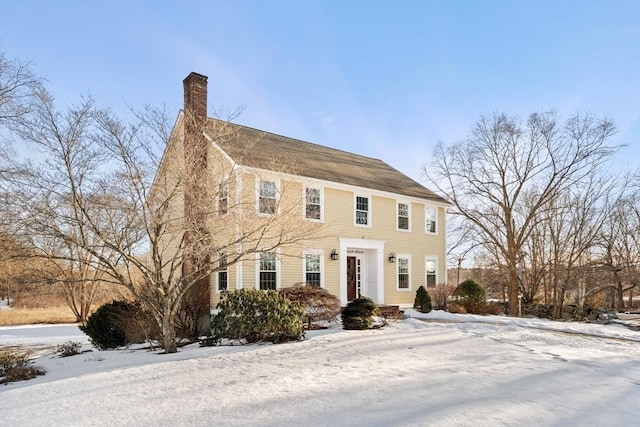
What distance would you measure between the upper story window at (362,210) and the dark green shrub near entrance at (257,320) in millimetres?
7190

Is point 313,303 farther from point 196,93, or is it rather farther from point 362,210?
point 196,93

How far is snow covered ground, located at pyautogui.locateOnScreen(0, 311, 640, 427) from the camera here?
4.25 meters

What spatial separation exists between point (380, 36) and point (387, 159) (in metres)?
9.16

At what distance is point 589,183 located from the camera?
1839 centimetres

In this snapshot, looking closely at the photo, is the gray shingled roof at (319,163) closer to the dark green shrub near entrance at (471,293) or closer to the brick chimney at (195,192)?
the brick chimney at (195,192)

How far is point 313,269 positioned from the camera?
14391mm

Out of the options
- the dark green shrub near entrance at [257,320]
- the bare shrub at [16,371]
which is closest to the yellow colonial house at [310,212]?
the dark green shrub near entrance at [257,320]

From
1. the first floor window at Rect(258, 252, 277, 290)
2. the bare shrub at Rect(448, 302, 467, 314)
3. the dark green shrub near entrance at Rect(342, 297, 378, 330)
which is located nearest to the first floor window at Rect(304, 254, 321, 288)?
the first floor window at Rect(258, 252, 277, 290)

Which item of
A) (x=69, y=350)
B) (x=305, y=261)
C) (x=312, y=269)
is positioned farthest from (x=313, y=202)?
(x=69, y=350)

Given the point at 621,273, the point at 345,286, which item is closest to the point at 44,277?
the point at 345,286

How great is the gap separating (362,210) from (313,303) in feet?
19.7

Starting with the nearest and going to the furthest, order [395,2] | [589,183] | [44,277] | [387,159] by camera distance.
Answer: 1. [44,277]
2. [395,2]
3. [589,183]
4. [387,159]

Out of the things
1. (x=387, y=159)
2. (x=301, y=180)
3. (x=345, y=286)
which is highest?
(x=387, y=159)

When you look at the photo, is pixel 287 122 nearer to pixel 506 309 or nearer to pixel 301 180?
pixel 301 180
